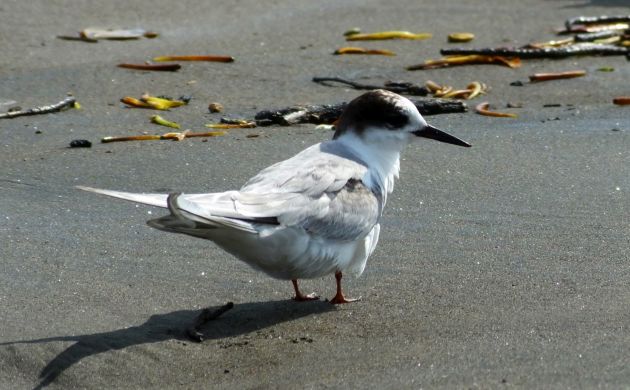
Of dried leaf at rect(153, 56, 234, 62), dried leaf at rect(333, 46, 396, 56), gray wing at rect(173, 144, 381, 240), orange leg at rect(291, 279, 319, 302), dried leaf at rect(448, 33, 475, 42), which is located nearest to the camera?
gray wing at rect(173, 144, 381, 240)

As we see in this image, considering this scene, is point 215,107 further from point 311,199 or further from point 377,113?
point 311,199

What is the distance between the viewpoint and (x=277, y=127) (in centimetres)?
643

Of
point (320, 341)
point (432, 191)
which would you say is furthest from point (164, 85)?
point (320, 341)

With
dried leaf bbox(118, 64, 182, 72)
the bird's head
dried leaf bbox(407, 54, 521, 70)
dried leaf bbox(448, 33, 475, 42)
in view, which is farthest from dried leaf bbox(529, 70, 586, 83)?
the bird's head

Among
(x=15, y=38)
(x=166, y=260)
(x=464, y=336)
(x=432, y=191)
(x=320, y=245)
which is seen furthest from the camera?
(x=15, y=38)

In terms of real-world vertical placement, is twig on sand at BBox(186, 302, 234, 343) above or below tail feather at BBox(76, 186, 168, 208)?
below

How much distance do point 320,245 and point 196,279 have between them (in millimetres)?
545

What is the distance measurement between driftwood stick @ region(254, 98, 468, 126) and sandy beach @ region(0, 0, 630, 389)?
63mm

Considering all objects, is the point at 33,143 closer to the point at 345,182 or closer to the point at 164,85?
the point at 164,85

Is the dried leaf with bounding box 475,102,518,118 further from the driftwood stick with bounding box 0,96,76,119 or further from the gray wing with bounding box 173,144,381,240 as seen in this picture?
the driftwood stick with bounding box 0,96,76,119

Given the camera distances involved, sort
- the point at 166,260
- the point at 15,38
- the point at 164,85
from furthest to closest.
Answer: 1. the point at 15,38
2. the point at 164,85
3. the point at 166,260

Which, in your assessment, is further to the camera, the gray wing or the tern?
the gray wing

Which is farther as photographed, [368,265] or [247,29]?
[247,29]

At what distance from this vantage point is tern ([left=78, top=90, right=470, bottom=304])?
3.96 metres
